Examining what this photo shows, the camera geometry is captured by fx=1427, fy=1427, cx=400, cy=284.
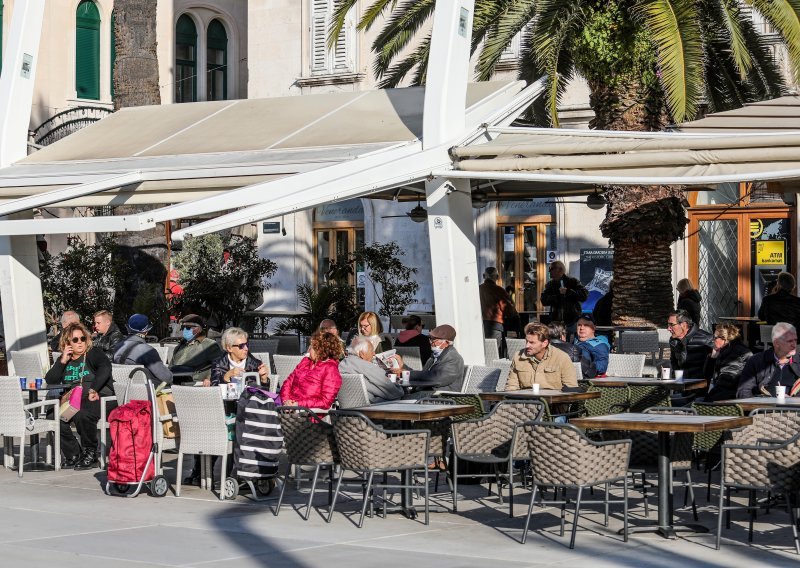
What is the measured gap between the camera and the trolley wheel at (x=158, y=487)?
1120 cm

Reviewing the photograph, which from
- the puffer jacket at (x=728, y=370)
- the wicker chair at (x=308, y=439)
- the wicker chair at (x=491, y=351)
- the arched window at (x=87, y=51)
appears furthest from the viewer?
the arched window at (x=87, y=51)

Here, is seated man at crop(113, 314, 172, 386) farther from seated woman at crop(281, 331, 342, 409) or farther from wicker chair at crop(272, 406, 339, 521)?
wicker chair at crop(272, 406, 339, 521)

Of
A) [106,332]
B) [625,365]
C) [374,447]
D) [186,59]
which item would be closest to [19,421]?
[106,332]

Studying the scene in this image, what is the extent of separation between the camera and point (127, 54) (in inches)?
853

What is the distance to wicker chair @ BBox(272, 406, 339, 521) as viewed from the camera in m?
10.1

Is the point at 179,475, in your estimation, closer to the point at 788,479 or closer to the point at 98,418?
the point at 98,418

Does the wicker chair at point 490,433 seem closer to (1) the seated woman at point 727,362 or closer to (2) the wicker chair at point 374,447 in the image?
(2) the wicker chair at point 374,447

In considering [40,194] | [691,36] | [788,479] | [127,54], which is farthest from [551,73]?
[788,479]

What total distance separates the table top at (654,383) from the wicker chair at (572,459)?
337cm

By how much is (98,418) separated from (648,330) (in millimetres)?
7816

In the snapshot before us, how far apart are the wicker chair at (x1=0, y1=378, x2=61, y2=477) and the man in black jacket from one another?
9622 millimetres

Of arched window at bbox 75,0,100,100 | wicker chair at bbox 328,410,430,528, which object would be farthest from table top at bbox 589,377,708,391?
arched window at bbox 75,0,100,100

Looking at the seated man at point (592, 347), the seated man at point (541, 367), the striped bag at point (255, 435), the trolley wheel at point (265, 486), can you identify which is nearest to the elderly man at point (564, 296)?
the seated man at point (592, 347)

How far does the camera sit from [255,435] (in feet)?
36.2
